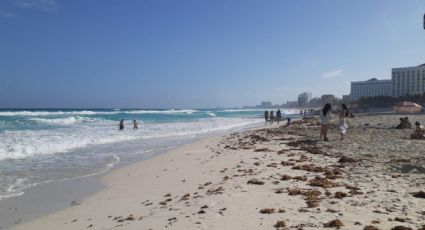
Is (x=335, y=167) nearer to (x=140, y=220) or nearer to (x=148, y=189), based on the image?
(x=148, y=189)

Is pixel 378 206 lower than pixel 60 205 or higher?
higher

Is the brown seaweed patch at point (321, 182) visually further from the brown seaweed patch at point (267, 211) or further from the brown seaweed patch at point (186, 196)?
the brown seaweed patch at point (186, 196)

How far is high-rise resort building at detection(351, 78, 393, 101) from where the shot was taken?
147875 millimetres

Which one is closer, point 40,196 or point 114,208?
point 114,208

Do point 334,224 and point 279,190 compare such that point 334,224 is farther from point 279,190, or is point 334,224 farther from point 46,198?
point 46,198

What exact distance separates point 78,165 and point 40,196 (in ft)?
15.7

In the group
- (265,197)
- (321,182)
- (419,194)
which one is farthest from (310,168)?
(419,194)

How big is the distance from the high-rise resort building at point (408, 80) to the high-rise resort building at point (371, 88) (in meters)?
5.42

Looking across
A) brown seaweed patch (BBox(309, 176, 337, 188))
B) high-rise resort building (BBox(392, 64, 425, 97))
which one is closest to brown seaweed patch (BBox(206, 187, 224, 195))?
brown seaweed patch (BBox(309, 176, 337, 188))

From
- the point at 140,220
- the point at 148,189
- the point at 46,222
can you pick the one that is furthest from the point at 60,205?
the point at 140,220

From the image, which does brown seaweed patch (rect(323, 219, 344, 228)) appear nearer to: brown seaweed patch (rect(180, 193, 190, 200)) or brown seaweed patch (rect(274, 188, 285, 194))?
brown seaweed patch (rect(274, 188, 285, 194))

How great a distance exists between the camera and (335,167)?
946 cm

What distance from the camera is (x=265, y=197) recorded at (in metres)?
6.62

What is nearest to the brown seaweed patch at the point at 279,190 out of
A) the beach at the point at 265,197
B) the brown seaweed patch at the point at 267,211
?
the beach at the point at 265,197
